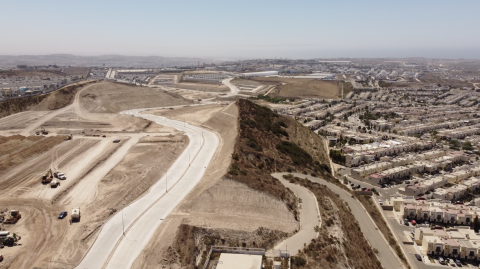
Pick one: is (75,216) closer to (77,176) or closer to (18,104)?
(77,176)

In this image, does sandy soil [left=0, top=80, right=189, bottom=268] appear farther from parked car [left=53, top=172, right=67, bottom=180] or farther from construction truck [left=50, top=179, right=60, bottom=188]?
parked car [left=53, top=172, right=67, bottom=180]

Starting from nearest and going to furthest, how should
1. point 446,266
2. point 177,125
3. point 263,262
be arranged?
point 263,262
point 446,266
point 177,125

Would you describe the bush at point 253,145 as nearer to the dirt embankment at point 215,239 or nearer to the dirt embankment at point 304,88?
the dirt embankment at point 215,239

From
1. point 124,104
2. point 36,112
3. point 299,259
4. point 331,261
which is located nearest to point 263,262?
point 299,259

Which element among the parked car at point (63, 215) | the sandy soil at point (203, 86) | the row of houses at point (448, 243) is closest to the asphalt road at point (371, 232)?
the row of houses at point (448, 243)

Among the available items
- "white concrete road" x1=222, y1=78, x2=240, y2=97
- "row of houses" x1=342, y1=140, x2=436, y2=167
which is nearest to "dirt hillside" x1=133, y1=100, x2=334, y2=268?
"row of houses" x1=342, y1=140, x2=436, y2=167

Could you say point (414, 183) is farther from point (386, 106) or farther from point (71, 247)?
point (386, 106)

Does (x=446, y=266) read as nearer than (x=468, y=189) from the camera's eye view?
Yes
